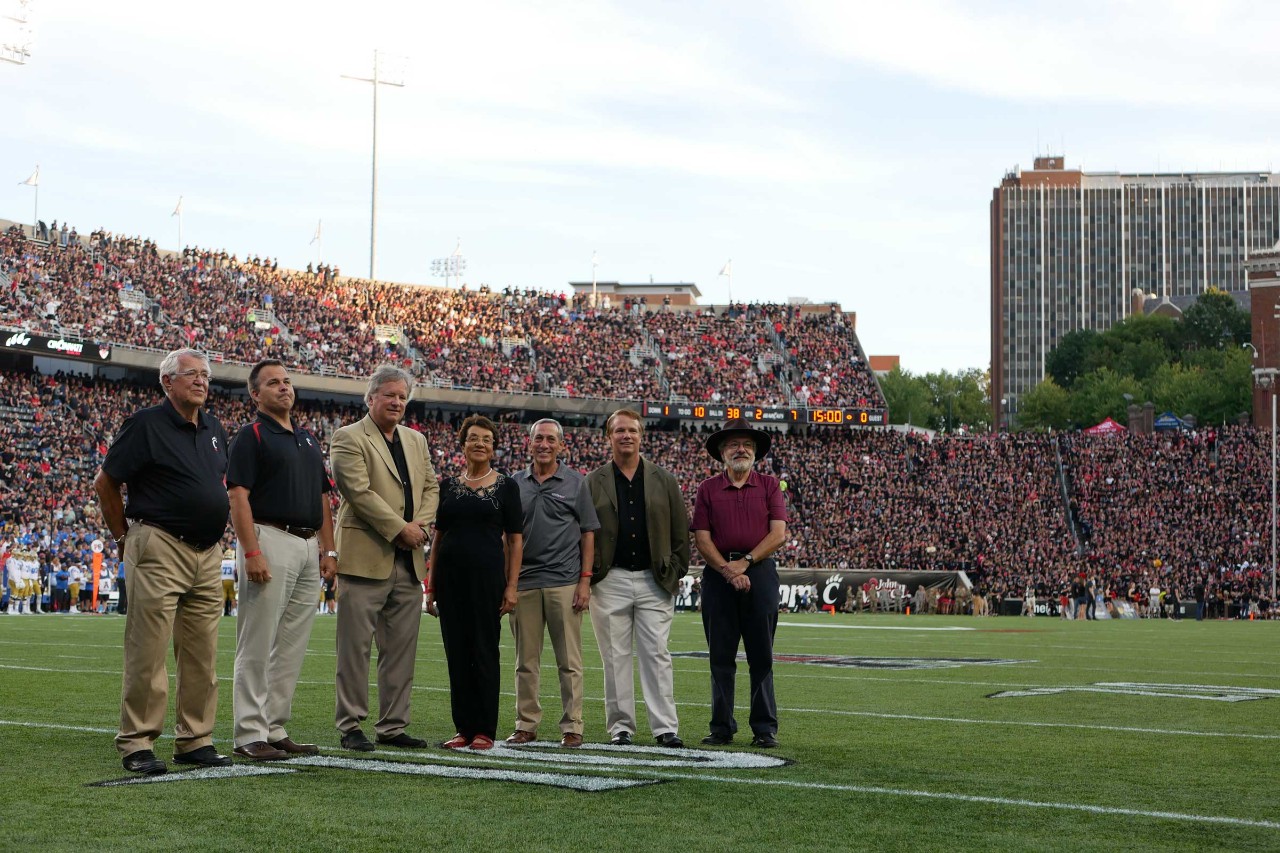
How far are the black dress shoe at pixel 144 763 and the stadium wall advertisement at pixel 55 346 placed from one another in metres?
38.6

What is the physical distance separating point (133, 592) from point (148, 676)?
0.41 m

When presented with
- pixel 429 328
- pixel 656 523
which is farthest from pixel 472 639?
pixel 429 328

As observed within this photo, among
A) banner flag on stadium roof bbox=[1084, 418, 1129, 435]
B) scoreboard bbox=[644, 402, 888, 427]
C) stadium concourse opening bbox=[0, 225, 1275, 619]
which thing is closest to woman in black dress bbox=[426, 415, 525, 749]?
stadium concourse opening bbox=[0, 225, 1275, 619]

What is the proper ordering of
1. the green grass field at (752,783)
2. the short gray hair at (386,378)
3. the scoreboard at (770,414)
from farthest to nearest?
the scoreboard at (770,414), the short gray hair at (386,378), the green grass field at (752,783)

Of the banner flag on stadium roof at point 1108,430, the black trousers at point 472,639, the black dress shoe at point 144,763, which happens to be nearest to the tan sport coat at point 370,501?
the black trousers at point 472,639

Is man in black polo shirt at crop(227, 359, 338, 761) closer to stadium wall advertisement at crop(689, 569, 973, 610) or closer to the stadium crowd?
the stadium crowd

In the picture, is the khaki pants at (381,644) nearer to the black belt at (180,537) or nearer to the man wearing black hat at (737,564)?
the black belt at (180,537)

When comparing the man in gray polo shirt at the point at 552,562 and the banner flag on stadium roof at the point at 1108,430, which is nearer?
the man in gray polo shirt at the point at 552,562

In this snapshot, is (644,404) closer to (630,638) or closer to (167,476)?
(630,638)

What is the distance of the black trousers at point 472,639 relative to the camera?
27.1 feet

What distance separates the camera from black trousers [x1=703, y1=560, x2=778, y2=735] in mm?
8758

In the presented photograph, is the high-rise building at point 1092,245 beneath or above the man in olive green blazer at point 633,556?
above

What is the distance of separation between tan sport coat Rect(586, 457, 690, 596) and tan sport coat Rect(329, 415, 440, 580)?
41.3 inches

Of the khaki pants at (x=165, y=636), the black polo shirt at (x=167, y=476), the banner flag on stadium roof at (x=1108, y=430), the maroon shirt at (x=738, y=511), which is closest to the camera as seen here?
the khaki pants at (x=165, y=636)
